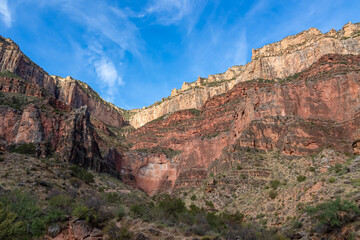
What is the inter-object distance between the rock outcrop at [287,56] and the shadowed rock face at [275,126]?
11.9 meters

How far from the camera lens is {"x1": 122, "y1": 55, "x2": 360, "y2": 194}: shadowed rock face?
53906mm

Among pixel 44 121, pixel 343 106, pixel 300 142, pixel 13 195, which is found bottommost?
pixel 13 195

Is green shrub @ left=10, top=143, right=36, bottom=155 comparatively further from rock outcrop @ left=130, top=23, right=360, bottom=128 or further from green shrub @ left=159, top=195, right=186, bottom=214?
rock outcrop @ left=130, top=23, right=360, bottom=128

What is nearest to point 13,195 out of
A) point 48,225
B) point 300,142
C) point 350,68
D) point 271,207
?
point 48,225

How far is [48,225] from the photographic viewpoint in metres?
21.2

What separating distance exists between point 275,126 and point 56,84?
124m

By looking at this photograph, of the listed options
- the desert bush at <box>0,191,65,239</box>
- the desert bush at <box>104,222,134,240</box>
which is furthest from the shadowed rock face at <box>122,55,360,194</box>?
the desert bush at <box>0,191,65,239</box>

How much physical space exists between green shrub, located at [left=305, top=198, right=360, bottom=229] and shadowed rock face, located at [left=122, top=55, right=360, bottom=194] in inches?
627

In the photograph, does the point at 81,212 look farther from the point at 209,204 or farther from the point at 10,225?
the point at 209,204

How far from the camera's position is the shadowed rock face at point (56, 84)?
112863 millimetres

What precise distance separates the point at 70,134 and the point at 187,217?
144ft

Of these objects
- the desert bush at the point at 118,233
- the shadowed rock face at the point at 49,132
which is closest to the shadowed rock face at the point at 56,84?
the shadowed rock face at the point at 49,132

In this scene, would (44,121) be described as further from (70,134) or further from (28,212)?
(28,212)

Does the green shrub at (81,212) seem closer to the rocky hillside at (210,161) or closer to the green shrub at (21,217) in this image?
the rocky hillside at (210,161)
